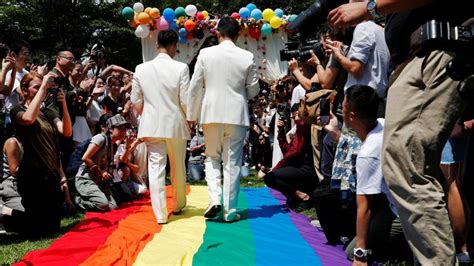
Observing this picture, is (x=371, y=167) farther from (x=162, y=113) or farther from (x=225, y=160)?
(x=162, y=113)

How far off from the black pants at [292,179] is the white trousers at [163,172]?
1050 millimetres

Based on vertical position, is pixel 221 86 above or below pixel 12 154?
above

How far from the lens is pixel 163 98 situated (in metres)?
5.18

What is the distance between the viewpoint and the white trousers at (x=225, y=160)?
5105 millimetres

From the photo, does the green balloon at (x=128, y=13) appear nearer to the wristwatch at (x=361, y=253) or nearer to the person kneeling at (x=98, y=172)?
the person kneeling at (x=98, y=172)

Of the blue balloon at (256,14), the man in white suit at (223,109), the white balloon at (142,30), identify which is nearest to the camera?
the man in white suit at (223,109)

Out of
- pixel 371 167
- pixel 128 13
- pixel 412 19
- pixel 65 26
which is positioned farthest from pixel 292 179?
pixel 65 26

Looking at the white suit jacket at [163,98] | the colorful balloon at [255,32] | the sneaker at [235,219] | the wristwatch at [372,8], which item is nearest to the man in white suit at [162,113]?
the white suit jacket at [163,98]

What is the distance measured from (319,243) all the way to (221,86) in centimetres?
179

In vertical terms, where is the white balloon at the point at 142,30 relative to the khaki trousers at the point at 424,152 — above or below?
above

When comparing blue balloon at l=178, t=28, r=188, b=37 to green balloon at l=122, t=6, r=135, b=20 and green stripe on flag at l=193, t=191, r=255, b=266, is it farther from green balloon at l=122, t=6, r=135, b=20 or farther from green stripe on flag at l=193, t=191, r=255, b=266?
green stripe on flag at l=193, t=191, r=255, b=266

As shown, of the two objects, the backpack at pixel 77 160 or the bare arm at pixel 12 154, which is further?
the backpack at pixel 77 160

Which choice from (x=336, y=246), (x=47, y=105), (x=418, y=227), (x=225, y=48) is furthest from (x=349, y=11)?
(x=47, y=105)

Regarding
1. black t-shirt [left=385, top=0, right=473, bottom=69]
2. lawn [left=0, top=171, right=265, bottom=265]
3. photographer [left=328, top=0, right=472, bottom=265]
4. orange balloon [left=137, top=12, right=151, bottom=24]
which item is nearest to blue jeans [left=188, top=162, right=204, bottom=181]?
lawn [left=0, top=171, right=265, bottom=265]
